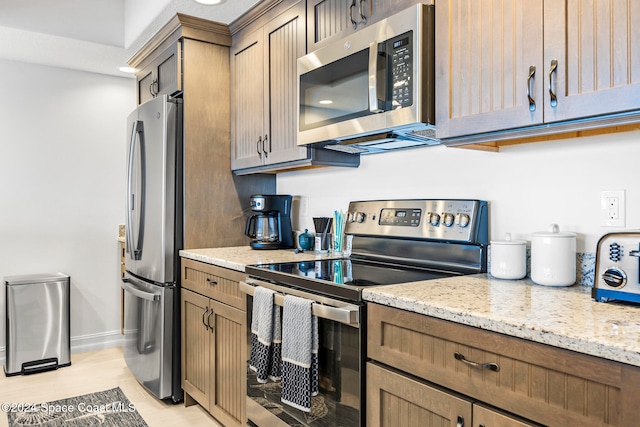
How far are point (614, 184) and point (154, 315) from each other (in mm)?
2417

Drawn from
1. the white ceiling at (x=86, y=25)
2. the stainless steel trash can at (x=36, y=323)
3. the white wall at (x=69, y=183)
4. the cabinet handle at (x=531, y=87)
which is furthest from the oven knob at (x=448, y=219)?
the white wall at (x=69, y=183)

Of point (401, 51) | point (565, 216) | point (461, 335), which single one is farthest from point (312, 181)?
point (461, 335)

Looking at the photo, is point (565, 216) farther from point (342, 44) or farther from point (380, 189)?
point (342, 44)

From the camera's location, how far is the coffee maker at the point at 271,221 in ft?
9.16

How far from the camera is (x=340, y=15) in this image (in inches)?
80.8

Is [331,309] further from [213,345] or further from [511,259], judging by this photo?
[213,345]

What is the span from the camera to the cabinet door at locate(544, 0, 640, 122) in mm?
1150

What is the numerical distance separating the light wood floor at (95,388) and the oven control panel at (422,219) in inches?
53.6

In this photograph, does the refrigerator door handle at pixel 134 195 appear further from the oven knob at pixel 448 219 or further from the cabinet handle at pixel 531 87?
the cabinet handle at pixel 531 87

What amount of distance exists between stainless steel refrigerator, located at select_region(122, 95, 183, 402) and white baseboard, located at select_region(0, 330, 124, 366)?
1.22m

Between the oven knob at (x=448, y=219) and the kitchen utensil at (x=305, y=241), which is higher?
the oven knob at (x=448, y=219)

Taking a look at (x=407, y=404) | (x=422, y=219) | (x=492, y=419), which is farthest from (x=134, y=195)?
(x=492, y=419)

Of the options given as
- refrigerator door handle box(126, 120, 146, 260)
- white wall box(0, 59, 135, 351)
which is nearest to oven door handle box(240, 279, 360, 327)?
refrigerator door handle box(126, 120, 146, 260)

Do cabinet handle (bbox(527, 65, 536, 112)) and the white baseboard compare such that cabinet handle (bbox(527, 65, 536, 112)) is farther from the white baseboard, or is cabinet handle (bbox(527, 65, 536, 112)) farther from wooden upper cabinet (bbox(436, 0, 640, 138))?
the white baseboard
